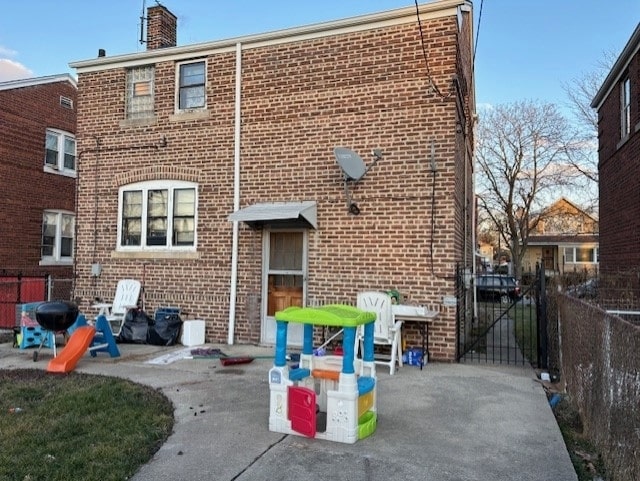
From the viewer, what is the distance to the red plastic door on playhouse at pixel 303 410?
4.68 meters

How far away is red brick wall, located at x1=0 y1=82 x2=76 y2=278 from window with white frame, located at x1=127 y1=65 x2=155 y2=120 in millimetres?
7509

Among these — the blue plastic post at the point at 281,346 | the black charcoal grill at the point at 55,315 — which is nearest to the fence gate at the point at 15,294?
the black charcoal grill at the point at 55,315

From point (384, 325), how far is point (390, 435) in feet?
9.96

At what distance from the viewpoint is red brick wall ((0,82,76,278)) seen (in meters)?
16.1

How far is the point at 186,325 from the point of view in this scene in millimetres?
9617

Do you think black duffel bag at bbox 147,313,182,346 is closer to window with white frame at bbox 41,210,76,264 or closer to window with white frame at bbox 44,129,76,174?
window with white frame at bbox 41,210,76,264

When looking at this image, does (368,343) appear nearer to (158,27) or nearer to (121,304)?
(121,304)

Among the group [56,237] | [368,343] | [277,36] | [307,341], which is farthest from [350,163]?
[56,237]

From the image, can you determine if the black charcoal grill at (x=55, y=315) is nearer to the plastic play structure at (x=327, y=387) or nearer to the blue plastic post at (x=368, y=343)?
the plastic play structure at (x=327, y=387)

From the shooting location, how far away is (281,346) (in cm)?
499

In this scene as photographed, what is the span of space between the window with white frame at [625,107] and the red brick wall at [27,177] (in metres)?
17.4

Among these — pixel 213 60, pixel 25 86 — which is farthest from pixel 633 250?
pixel 25 86

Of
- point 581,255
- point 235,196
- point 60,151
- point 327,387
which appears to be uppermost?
point 60,151

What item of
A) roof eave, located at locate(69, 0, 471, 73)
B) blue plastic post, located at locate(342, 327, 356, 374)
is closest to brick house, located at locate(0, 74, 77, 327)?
roof eave, located at locate(69, 0, 471, 73)
